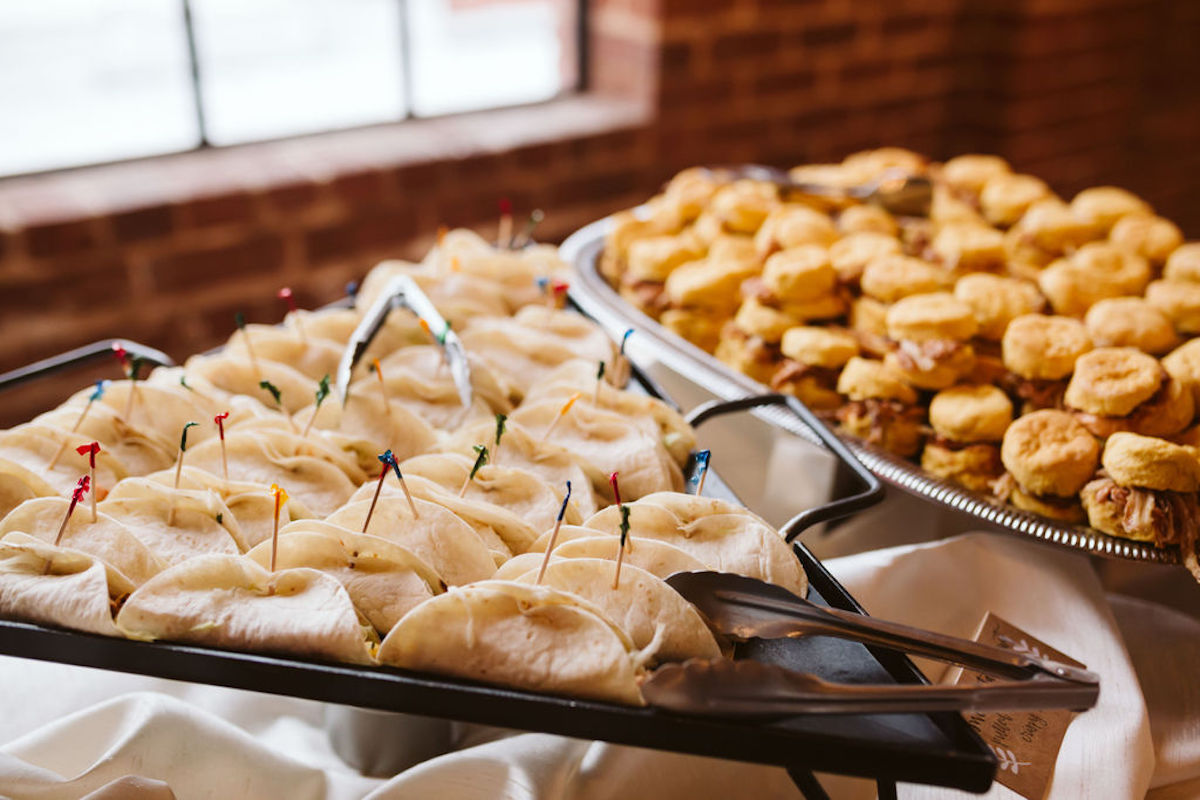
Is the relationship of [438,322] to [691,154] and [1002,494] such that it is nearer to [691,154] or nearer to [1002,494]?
[1002,494]

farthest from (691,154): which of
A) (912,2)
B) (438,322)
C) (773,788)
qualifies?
(773,788)

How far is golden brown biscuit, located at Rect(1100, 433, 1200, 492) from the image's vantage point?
40.0 inches

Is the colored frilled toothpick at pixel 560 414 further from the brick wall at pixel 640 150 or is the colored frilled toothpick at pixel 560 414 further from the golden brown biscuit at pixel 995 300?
the brick wall at pixel 640 150

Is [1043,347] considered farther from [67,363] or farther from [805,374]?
[67,363]

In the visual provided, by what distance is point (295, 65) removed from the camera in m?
2.28

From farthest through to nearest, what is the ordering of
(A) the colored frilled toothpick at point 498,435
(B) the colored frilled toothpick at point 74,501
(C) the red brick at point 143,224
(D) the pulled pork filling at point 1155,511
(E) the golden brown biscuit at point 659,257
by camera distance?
(C) the red brick at point 143,224, (E) the golden brown biscuit at point 659,257, (D) the pulled pork filling at point 1155,511, (A) the colored frilled toothpick at point 498,435, (B) the colored frilled toothpick at point 74,501

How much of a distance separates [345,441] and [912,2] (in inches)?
98.0

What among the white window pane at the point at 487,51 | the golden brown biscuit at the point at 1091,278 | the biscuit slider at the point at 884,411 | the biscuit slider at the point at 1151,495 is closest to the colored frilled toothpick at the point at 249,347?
the biscuit slider at the point at 884,411

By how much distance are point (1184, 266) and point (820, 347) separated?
563 millimetres

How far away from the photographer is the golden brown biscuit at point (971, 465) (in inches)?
44.9

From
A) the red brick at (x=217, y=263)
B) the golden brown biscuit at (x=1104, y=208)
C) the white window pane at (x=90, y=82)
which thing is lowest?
the red brick at (x=217, y=263)

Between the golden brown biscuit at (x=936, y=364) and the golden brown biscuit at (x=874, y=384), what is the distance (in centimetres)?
1

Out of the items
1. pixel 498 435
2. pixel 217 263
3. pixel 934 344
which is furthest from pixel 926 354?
pixel 217 263

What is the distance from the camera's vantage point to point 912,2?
2869 mm
